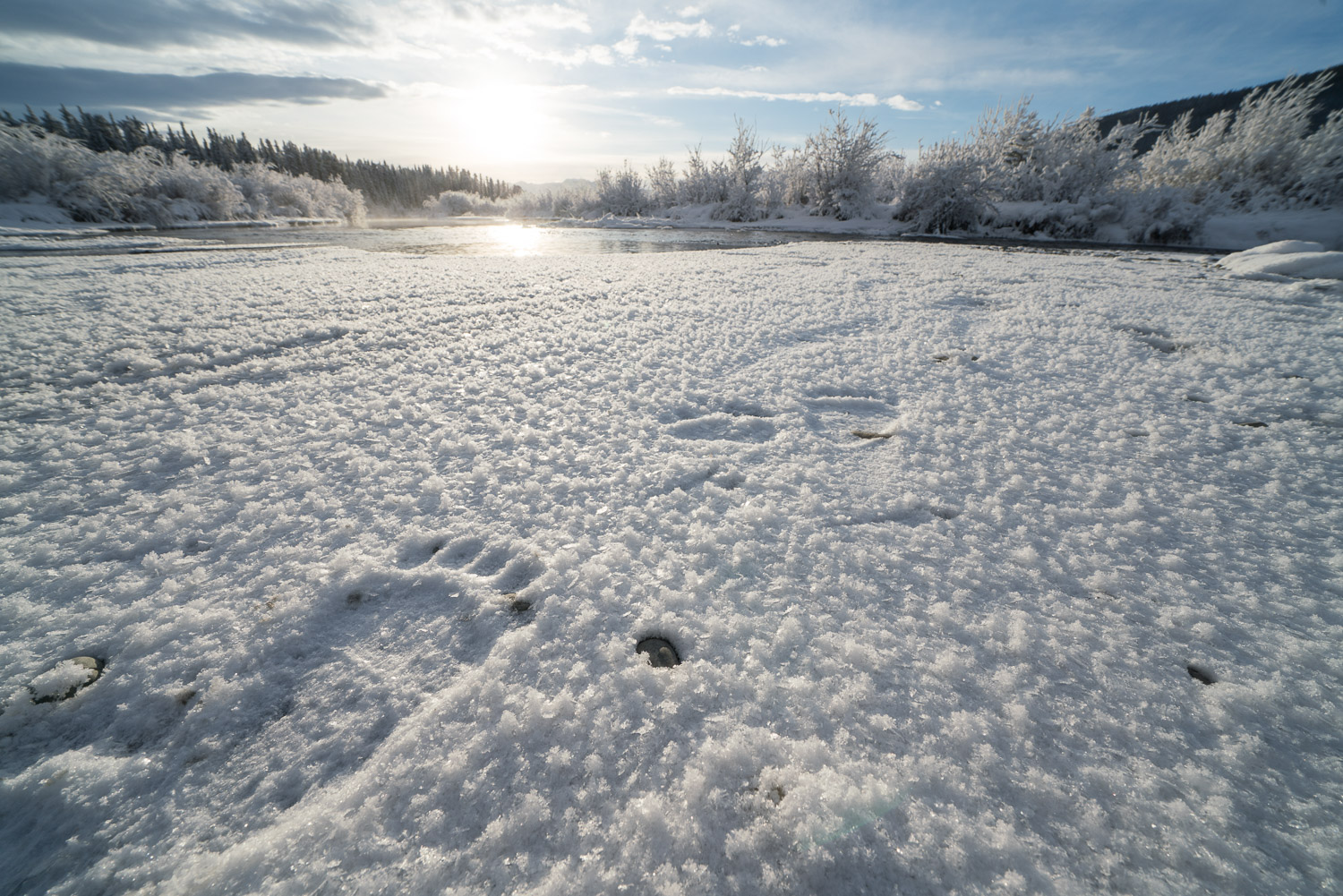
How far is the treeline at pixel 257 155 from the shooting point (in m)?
44.4

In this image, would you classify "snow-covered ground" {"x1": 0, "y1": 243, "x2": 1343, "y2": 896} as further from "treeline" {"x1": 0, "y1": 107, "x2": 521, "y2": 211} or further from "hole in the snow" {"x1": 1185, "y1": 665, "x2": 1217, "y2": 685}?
"treeline" {"x1": 0, "y1": 107, "x2": 521, "y2": 211}

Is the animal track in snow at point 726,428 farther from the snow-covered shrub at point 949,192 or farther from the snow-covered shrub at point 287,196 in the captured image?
the snow-covered shrub at point 287,196

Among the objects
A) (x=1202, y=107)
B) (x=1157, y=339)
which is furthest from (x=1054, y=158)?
(x=1202, y=107)

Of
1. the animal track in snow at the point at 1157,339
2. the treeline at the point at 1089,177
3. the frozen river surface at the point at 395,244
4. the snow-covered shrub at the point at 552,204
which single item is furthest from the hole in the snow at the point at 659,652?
the snow-covered shrub at the point at 552,204

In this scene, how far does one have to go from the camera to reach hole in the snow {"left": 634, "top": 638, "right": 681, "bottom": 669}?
1.17 meters

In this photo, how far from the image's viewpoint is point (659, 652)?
3.94 feet

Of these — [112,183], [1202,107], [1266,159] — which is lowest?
[112,183]

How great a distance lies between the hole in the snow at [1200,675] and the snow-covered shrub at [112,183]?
1056 inches

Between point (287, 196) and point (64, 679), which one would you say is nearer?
point (64, 679)

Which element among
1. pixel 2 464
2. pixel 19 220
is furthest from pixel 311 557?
pixel 19 220

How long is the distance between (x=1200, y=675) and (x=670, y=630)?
1244 millimetres

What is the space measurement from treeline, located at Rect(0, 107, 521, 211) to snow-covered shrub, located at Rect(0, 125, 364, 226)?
22.8 m

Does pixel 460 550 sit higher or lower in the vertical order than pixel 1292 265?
lower

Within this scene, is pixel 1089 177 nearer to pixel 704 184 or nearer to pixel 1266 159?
pixel 1266 159
